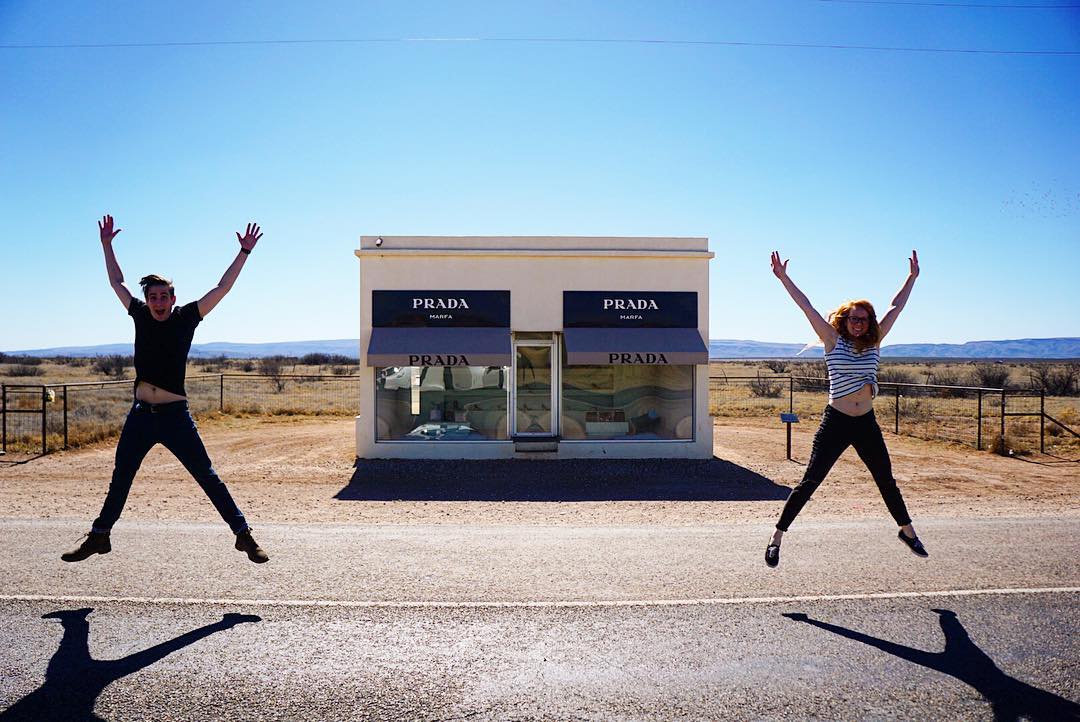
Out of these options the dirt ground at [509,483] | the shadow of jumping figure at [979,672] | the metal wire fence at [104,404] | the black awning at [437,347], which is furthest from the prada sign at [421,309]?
the shadow of jumping figure at [979,672]

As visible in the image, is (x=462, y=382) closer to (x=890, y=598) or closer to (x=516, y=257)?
(x=516, y=257)

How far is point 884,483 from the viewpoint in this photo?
541 cm

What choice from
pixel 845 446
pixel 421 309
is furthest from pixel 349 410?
pixel 845 446

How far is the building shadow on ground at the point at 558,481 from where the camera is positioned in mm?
11328

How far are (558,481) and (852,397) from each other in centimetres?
798

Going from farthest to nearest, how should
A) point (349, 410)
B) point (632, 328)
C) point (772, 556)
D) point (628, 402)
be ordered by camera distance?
point (349, 410) → point (628, 402) → point (632, 328) → point (772, 556)

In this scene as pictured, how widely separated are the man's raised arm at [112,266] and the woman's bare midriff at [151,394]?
1.88ft

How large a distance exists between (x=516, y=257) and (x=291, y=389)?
30834 mm

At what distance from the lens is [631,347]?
1490cm

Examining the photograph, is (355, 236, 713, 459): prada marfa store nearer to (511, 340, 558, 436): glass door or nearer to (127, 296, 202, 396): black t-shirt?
(511, 340, 558, 436): glass door

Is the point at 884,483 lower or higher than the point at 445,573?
higher

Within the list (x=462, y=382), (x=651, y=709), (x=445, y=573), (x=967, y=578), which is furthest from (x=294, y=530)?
(x=462, y=382)

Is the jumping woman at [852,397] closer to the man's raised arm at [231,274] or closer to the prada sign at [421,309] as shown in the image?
the man's raised arm at [231,274]

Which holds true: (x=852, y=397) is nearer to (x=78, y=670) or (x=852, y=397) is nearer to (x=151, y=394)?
(x=151, y=394)
